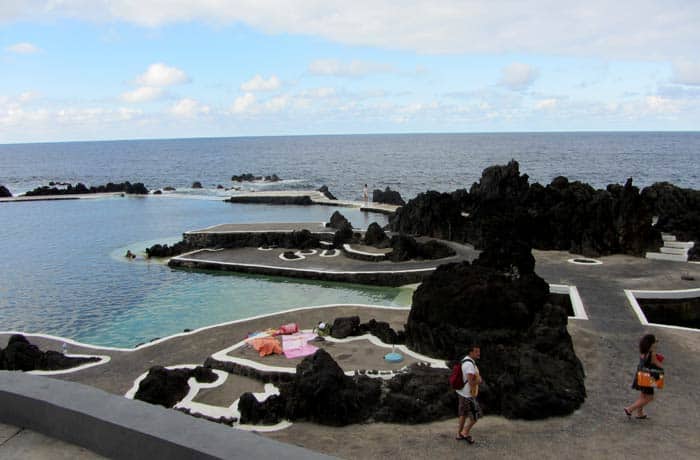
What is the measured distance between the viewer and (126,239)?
44594mm

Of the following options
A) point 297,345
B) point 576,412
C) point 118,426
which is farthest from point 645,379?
point 118,426

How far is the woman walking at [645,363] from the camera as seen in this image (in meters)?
10.7

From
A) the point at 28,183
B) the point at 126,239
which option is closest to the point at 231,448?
the point at 126,239

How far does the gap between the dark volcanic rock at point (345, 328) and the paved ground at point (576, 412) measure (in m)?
1.09

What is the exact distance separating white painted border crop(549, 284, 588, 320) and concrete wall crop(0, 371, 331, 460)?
703 inches

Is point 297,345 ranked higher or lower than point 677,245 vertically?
lower

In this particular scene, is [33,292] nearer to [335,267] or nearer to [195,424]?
[335,267]

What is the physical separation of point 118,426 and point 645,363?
1019 centimetres

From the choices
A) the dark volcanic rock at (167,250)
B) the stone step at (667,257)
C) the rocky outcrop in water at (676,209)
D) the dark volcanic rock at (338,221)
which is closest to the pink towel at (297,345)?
the stone step at (667,257)

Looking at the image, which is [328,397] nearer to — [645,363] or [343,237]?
[645,363]

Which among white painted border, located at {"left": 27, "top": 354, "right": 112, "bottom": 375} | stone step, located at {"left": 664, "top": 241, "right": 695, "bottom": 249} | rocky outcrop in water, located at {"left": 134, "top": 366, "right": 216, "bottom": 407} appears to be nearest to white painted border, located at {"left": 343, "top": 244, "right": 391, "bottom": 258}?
stone step, located at {"left": 664, "top": 241, "right": 695, "bottom": 249}

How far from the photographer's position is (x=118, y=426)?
4.40m

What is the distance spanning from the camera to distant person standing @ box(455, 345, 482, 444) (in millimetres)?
10211

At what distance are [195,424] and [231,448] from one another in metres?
0.52
